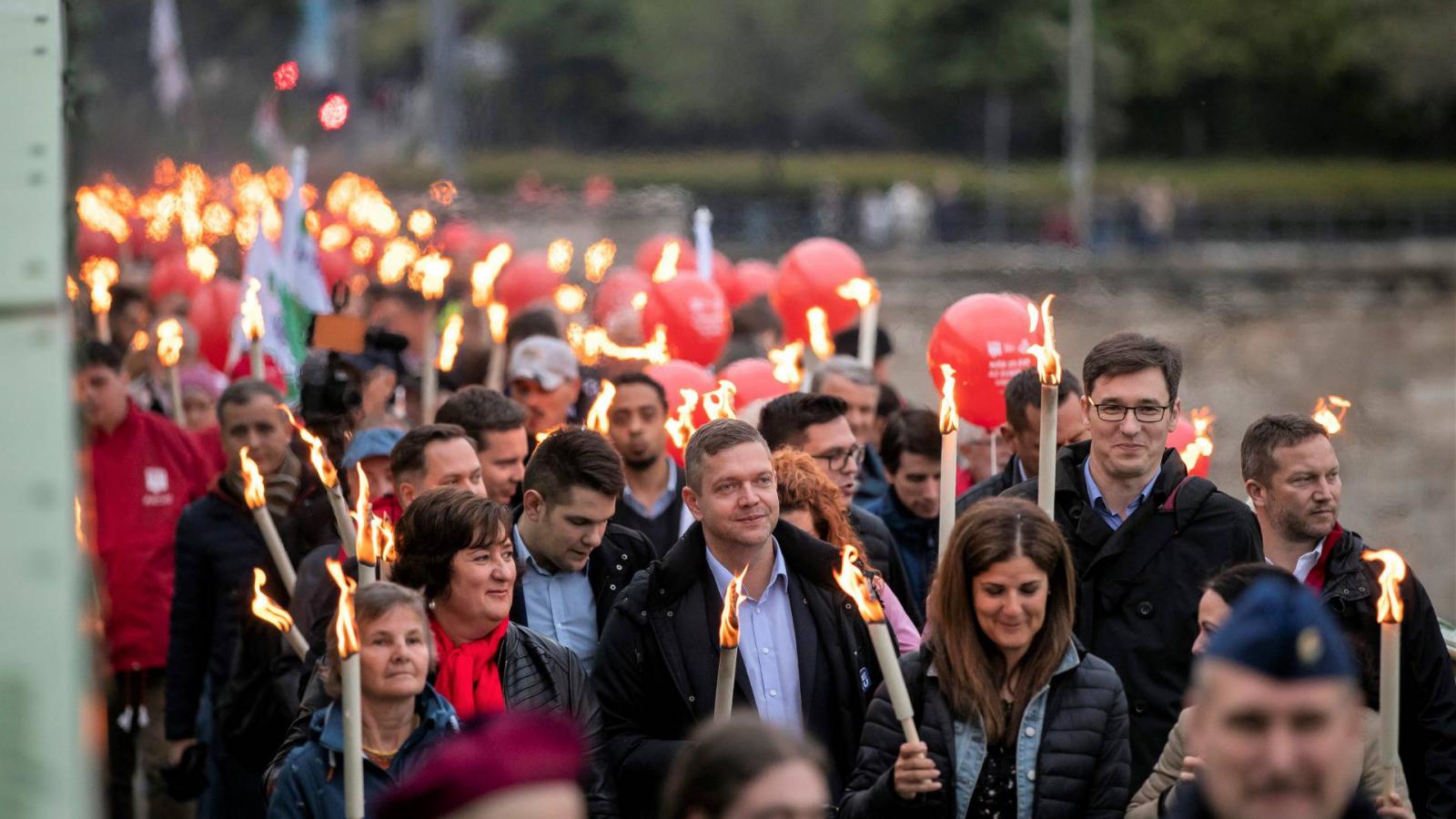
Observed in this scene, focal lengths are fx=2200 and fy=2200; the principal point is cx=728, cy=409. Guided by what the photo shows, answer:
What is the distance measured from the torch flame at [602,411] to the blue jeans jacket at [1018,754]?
2.70 metres

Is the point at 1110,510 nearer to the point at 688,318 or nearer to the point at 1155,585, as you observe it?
the point at 1155,585

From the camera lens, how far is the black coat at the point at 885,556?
19.1 feet

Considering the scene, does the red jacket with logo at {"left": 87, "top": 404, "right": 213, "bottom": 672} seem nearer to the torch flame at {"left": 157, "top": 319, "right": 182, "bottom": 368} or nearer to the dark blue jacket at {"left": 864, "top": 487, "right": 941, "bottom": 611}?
the torch flame at {"left": 157, "top": 319, "right": 182, "bottom": 368}

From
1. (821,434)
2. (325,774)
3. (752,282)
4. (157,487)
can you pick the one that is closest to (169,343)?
(157,487)

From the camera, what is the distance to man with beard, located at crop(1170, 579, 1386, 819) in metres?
Answer: 2.62

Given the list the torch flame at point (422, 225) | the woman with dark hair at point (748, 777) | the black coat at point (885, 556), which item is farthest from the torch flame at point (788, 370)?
the torch flame at point (422, 225)

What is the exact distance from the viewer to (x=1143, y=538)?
530cm

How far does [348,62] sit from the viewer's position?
4384 centimetres

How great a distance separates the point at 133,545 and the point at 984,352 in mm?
3092

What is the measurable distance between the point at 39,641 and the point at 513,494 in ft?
14.8

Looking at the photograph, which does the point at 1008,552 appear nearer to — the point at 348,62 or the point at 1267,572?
the point at 1267,572

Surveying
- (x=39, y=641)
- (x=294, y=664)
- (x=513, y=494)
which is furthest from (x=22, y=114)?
(x=513, y=494)

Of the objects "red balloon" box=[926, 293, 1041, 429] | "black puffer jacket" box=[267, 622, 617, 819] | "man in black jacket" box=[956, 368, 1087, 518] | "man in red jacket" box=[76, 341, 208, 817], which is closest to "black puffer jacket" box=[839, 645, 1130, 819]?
"black puffer jacket" box=[267, 622, 617, 819]

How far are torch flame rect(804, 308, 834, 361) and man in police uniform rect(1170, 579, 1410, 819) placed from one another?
6.87m
